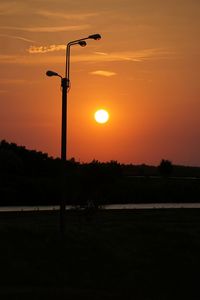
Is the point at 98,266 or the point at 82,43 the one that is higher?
the point at 82,43

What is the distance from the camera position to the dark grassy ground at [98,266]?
64.5 feet

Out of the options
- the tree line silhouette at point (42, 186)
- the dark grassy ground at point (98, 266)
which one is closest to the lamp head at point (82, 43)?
the dark grassy ground at point (98, 266)

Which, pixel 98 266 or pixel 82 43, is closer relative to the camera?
pixel 98 266

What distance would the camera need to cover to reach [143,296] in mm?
19359

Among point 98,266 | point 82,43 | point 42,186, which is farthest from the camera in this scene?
point 42,186

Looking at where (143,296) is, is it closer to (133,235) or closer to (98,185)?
(133,235)

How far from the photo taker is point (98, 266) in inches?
939

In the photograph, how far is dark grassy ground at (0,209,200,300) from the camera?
1966 centimetres

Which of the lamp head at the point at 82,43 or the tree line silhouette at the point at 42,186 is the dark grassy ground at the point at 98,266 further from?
the tree line silhouette at the point at 42,186

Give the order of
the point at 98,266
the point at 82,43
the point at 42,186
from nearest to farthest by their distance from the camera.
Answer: the point at 98,266, the point at 82,43, the point at 42,186

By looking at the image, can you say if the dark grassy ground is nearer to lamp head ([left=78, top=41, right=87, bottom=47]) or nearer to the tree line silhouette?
lamp head ([left=78, top=41, right=87, bottom=47])

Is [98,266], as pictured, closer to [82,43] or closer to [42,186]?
[82,43]

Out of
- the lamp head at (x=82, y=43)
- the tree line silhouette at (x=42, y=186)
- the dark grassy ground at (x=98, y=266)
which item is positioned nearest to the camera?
the dark grassy ground at (x=98, y=266)

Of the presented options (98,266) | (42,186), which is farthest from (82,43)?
A: (42,186)
